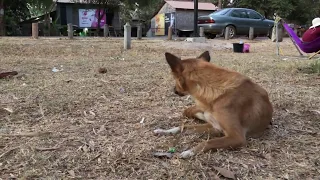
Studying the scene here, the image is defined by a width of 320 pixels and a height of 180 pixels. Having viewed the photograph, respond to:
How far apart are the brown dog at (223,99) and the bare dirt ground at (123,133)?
0.12 m

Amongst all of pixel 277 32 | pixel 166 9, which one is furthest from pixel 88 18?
pixel 277 32

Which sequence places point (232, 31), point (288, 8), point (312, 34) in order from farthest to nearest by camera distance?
1. point (288, 8)
2. point (232, 31)
3. point (312, 34)

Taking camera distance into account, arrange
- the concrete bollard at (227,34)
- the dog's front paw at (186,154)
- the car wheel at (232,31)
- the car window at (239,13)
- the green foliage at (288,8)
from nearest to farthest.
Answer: the dog's front paw at (186,154)
the concrete bollard at (227,34)
the car wheel at (232,31)
the car window at (239,13)
the green foliage at (288,8)

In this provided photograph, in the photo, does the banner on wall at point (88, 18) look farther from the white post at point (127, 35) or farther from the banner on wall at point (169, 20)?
the white post at point (127, 35)

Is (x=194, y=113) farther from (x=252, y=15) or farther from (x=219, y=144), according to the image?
(x=252, y=15)

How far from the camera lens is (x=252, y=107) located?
2.96m

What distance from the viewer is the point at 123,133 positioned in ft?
Answer: 10.3

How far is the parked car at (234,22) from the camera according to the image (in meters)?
18.9

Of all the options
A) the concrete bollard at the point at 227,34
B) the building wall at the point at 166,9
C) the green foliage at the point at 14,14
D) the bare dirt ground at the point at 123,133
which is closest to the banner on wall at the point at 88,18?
the green foliage at the point at 14,14

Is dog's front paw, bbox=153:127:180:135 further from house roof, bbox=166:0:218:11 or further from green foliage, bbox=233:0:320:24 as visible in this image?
house roof, bbox=166:0:218:11

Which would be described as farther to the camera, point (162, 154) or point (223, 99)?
point (223, 99)

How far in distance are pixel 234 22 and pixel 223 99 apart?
1747 cm

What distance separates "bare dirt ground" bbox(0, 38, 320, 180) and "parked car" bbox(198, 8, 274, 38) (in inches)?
538

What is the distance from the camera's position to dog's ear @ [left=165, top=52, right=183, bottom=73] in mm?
2918
